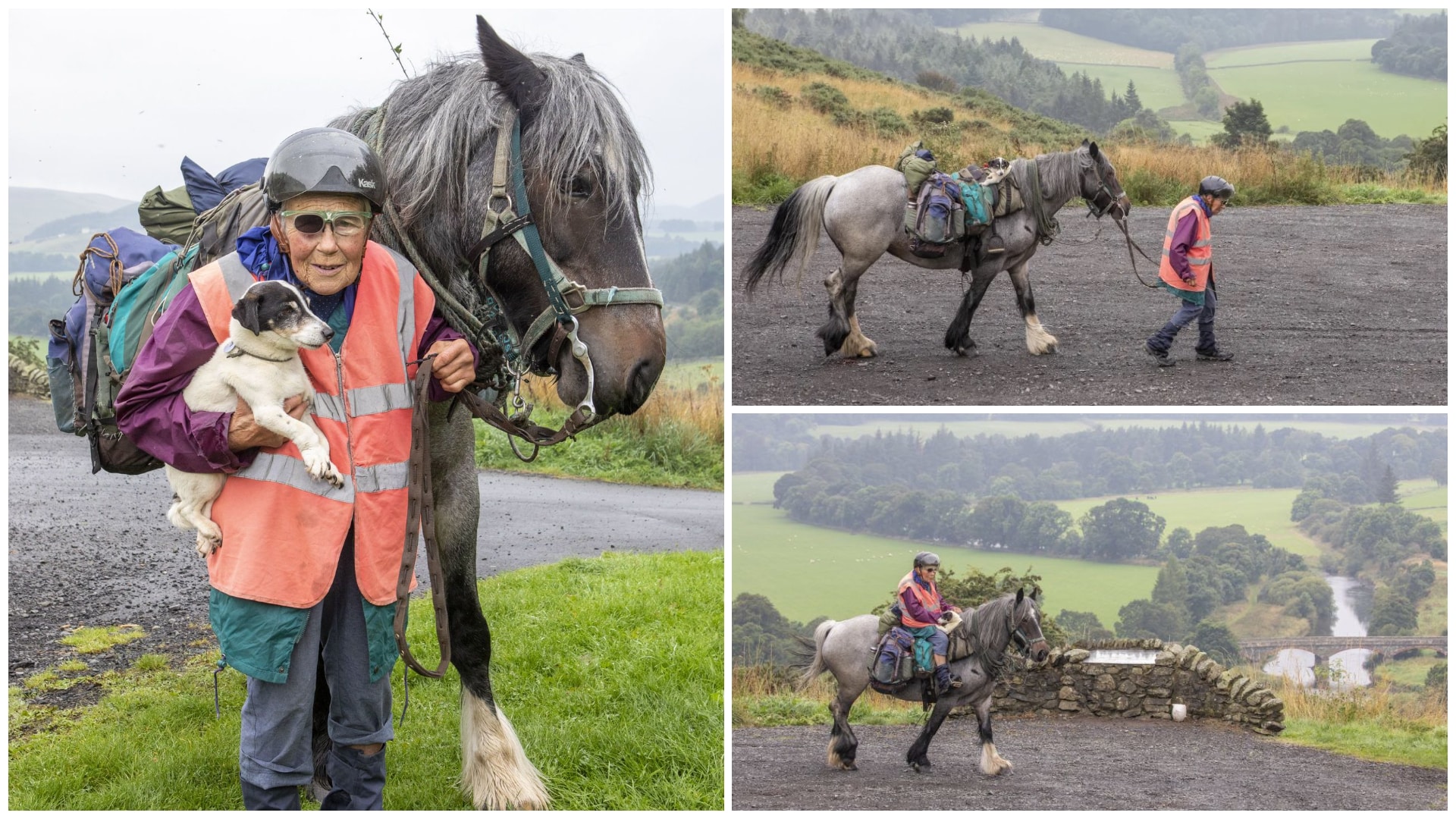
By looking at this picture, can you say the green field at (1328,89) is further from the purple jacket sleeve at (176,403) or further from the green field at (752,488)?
the purple jacket sleeve at (176,403)

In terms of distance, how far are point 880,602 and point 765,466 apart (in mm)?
1894

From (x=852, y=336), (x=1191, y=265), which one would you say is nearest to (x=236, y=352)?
(x=852, y=336)

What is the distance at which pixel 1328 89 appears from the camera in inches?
368

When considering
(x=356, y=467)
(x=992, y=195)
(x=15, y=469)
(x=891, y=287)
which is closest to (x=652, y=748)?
(x=356, y=467)

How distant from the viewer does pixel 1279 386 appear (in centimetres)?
613

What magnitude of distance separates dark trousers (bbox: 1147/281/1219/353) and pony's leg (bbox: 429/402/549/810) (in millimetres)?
4251

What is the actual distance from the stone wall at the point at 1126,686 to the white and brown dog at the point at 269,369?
22.9 feet

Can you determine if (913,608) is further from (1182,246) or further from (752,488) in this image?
(1182,246)

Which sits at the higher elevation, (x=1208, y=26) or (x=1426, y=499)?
(x=1208, y=26)

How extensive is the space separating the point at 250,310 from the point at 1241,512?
31.3ft

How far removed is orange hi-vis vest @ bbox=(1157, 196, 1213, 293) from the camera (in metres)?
6.20

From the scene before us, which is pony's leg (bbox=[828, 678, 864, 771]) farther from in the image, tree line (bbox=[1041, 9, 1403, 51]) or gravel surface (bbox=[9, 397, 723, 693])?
tree line (bbox=[1041, 9, 1403, 51])

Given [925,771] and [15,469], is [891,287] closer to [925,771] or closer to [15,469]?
[925,771]

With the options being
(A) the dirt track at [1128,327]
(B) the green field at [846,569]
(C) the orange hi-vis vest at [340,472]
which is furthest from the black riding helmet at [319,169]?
(A) the dirt track at [1128,327]
